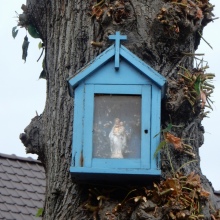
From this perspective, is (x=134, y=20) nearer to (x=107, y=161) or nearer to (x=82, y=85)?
(x=82, y=85)

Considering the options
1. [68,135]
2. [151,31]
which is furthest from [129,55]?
[68,135]

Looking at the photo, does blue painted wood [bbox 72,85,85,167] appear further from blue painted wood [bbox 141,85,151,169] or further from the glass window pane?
blue painted wood [bbox 141,85,151,169]

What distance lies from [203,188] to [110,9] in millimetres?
666

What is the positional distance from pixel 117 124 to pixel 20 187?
4457mm

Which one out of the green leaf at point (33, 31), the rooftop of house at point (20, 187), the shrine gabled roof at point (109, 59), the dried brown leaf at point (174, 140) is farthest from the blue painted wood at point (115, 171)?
the rooftop of house at point (20, 187)

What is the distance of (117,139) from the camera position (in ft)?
8.65

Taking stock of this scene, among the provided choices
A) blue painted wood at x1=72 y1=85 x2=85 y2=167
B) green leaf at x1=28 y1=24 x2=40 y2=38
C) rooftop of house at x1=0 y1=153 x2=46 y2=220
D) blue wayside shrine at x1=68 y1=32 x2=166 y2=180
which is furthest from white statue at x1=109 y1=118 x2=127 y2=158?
rooftop of house at x1=0 y1=153 x2=46 y2=220

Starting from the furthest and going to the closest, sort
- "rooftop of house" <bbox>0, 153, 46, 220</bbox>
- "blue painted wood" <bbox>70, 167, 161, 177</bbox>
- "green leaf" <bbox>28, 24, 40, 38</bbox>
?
1. "rooftop of house" <bbox>0, 153, 46, 220</bbox>
2. "green leaf" <bbox>28, 24, 40, 38</bbox>
3. "blue painted wood" <bbox>70, 167, 161, 177</bbox>

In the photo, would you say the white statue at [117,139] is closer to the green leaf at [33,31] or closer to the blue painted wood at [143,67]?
the blue painted wood at [143,67]

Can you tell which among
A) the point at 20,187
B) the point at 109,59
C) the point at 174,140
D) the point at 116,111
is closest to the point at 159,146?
the point at 174,140

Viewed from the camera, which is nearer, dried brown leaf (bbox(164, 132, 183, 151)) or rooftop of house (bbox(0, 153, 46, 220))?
dried brown leaf (bbox(164, 132, 183, 151))

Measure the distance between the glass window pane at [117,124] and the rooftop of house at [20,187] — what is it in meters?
3.84

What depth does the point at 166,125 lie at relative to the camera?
2713 mm

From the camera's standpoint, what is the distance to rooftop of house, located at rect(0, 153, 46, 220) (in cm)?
654
